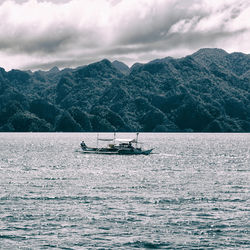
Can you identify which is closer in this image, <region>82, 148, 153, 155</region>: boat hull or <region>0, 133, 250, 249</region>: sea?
<region>0, 133, 250, 249</region>: sea

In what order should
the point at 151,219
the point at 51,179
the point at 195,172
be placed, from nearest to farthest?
the point at 151,219
the point at 51,179
the point at 195,172

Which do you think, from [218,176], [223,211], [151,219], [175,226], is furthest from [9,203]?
[218,176]

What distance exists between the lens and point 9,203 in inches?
2271

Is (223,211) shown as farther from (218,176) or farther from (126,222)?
(218,176)

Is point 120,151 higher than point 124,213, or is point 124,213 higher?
point 120,151

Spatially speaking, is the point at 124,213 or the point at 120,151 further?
the point at 120,151

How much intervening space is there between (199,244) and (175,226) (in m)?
6.66

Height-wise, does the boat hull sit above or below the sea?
above

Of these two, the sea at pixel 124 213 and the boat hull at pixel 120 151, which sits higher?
the boat hull at pixel 120 151

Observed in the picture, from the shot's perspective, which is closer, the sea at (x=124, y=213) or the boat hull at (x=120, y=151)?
the sea at (x=124, y=213)

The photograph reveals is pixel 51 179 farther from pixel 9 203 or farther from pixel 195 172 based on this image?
pixel 195 172

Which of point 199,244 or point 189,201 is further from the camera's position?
point 189,201

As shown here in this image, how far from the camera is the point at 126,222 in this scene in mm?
46125

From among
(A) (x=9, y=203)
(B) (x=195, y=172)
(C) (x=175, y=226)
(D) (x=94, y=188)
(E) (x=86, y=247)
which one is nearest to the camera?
(E) (x=86, y=247)
